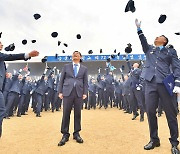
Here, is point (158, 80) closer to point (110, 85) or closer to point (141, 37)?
point (141, 37)

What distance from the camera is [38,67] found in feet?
119

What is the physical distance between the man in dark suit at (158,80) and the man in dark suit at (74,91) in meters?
1.48

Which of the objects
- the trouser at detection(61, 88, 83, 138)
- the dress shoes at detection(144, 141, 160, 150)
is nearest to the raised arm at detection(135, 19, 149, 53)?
the trouser at detection(61, 88, 83, 138)

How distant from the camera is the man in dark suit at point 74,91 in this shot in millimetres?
4910

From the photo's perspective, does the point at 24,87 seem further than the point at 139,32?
Yes

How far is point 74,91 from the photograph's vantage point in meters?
4.97

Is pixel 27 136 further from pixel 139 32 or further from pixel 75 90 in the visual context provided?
pixel 139 32

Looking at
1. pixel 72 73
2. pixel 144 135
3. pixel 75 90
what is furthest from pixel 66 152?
pixel 144 135

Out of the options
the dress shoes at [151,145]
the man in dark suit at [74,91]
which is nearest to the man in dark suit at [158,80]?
the dress shoes at [151,145]

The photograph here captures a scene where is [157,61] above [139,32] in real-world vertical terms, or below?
below

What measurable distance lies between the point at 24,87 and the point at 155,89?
874 cm

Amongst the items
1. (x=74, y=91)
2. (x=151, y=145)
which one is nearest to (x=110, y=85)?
(x=74, y=91)

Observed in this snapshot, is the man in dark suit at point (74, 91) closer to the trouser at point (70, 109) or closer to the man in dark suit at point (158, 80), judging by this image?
the trouser at point (70, 109)

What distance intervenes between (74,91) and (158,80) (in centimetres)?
185
